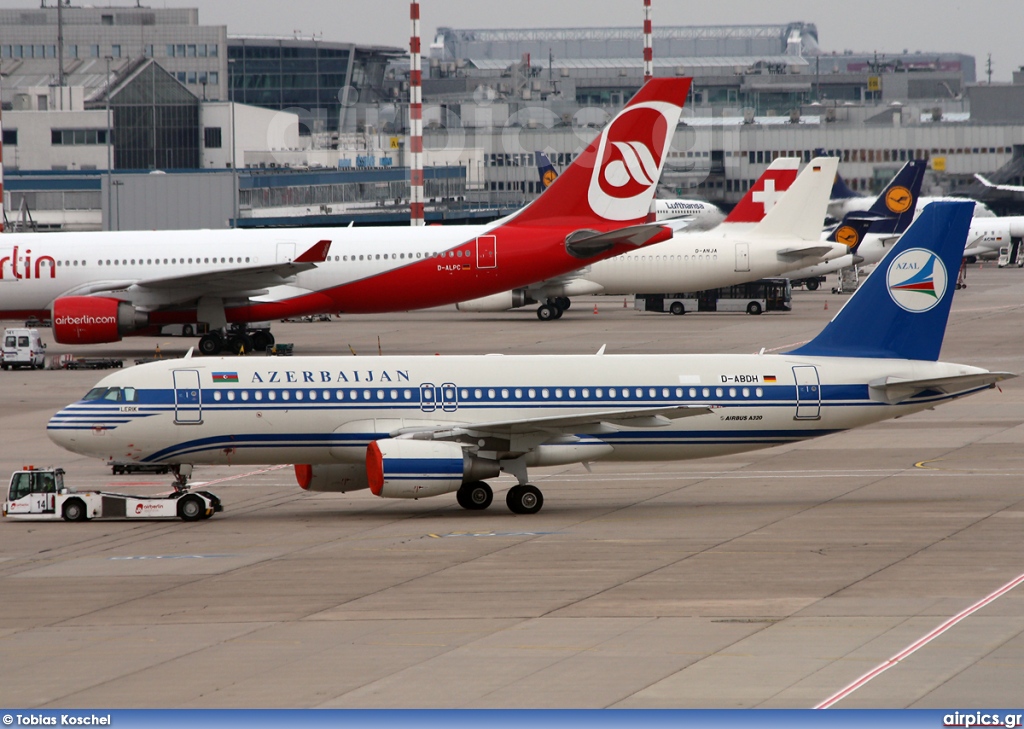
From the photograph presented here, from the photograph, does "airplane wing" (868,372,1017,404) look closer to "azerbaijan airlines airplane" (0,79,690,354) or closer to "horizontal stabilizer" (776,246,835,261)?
"azerbaijan airlines airplane" (0,79,690,354)

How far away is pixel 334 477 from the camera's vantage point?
32469 mm

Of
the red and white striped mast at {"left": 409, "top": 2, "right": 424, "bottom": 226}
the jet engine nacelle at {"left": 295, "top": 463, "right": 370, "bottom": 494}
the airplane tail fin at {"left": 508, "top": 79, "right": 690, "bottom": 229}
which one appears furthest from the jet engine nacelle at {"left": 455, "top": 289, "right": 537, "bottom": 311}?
the jet engine nacelle at {"left": 295, "top": 463, "right": 370, "bottom": 494}

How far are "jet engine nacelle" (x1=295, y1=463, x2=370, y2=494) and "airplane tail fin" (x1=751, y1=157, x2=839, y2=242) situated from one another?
51.1 meters

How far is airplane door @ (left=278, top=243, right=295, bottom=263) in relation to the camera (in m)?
64.0

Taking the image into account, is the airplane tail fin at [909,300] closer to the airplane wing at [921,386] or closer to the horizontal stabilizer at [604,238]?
the airplane wing at [921,386]

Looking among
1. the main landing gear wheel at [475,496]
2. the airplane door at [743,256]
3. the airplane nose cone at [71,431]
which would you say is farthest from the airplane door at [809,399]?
the airplane door at [743,256]

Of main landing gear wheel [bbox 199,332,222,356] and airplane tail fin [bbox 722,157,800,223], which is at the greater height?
airplane tail fin [bbox 722,157,800,223]

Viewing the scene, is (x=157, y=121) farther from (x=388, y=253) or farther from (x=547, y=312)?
(x=388, y=253)

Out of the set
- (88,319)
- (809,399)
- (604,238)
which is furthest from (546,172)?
(809,399)

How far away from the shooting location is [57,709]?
56.6 feet

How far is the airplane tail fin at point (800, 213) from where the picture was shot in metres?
79.3

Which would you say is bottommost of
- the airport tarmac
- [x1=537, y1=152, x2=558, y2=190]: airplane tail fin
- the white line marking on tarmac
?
the white line marking on tarmac

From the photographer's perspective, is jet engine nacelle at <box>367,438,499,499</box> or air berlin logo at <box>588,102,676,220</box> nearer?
jet engine nacelle at <box>367,438,499,499</box>

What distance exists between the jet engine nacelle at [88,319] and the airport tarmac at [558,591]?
60.5 feet
